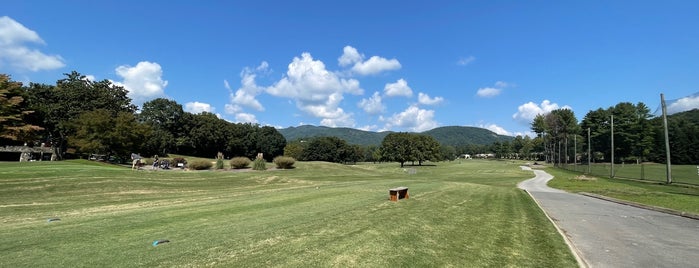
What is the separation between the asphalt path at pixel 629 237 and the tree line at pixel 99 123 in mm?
46961

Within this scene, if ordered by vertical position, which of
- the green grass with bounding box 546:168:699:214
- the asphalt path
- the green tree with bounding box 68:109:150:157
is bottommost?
the asphalt path

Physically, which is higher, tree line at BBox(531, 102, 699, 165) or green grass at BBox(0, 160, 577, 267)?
tree line at BBox(531, 102, 699, 165)

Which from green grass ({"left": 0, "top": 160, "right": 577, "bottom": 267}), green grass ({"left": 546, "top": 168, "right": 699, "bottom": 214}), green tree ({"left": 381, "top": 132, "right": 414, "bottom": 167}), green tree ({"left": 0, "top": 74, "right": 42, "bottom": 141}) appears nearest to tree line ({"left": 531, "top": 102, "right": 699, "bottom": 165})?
green tree ({"left": 381, "top": 132, "right": 414, "bottom": 167})

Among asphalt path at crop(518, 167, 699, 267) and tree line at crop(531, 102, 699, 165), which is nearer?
asphalt path at crop(518, 167, 699, 267)

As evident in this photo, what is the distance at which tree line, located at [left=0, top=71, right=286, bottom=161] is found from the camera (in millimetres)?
45844

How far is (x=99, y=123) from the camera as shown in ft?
160

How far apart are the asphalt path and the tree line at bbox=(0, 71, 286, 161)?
47.0 meters

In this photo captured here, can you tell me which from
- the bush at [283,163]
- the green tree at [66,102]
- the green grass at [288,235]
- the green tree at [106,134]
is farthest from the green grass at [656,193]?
the green tree at [66,102]

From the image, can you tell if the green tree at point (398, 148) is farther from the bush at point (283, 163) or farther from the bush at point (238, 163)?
the bush at point (238, 163)

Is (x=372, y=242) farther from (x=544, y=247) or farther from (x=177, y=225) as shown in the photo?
(x=177, y=225)

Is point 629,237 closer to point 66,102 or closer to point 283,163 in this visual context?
point 283,163

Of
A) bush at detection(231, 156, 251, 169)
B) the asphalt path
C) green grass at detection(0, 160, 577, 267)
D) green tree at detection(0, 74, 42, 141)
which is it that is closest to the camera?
green grass at detection(0, 160, 577, 267)

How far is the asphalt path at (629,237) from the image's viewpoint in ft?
26.9

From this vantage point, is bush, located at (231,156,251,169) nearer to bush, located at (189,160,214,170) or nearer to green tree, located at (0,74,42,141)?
bush, located at (189,160,214,170)
